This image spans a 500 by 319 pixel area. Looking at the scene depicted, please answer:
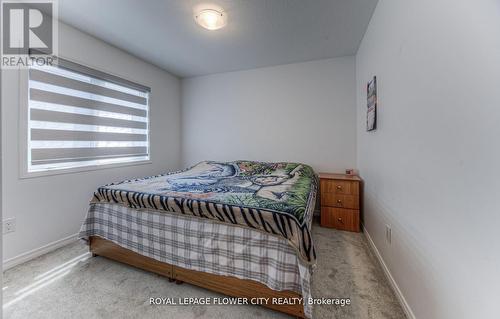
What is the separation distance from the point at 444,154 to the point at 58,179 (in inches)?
125

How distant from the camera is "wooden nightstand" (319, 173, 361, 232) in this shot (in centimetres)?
251

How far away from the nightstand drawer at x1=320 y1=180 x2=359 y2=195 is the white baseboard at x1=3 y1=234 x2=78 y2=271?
2974 mm

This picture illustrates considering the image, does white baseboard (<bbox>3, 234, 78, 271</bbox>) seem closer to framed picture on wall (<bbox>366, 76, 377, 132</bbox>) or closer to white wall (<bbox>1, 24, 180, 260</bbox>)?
white wall (<bbox>1, 24, 180, 260</bbox>)

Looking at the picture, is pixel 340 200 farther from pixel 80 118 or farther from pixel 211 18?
pixel 80 118

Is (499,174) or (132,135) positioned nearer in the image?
(499,174)

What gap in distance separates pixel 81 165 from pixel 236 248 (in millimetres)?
2172

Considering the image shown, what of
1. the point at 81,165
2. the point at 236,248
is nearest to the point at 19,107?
the point at 81,165

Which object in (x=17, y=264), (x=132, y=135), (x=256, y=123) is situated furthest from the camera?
(x=256, y=123)

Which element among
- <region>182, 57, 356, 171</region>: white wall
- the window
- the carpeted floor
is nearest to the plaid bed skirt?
the carpeted floor

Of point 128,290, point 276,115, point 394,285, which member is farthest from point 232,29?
point 394,285

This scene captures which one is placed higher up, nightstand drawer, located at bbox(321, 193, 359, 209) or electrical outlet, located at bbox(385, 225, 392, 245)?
nightstand drawer, located at bbox(321, 193, 359, 209)

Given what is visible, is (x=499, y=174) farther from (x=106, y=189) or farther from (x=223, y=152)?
(x=223, y=152)

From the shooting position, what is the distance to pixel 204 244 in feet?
4.82

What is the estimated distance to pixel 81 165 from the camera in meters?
2.36
